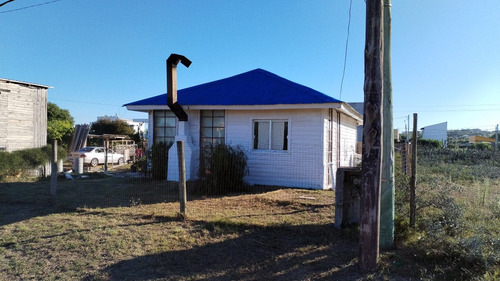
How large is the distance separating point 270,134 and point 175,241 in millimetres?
6011

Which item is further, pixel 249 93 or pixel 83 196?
pixel 249 93

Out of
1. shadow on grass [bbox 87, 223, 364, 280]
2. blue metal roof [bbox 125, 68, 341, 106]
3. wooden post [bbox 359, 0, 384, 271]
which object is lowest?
shadow on grass [bbox 87, 223, 364, 280]

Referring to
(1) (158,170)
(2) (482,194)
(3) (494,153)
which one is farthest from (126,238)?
(3) (494,153)

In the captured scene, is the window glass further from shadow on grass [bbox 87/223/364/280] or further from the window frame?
shadow on grass [bbox 87/223/364/280]

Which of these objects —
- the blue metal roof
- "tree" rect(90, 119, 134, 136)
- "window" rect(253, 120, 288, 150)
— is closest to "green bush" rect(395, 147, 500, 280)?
the blue metal roof

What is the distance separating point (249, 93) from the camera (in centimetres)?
1098

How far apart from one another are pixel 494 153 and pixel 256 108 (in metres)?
6.95

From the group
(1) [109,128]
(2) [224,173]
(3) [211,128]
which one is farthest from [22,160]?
(1) [109,128]

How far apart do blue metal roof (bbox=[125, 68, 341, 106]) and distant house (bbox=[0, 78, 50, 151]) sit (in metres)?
6.35

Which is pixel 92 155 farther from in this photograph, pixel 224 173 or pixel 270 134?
pixel 270 134

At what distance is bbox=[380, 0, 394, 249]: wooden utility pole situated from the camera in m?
4.51

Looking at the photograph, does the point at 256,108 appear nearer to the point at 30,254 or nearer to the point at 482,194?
the point at 482,194

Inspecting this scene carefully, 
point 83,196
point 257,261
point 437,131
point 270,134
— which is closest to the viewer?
point 257,261

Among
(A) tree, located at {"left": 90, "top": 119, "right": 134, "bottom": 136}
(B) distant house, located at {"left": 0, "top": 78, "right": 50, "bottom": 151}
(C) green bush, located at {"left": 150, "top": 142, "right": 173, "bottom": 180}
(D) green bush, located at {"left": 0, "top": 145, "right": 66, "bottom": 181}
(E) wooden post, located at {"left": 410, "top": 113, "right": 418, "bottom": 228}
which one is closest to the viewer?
(E) wooden post, located at {"left": 410, "top": 113, "right": 418, "bottom": 228}
